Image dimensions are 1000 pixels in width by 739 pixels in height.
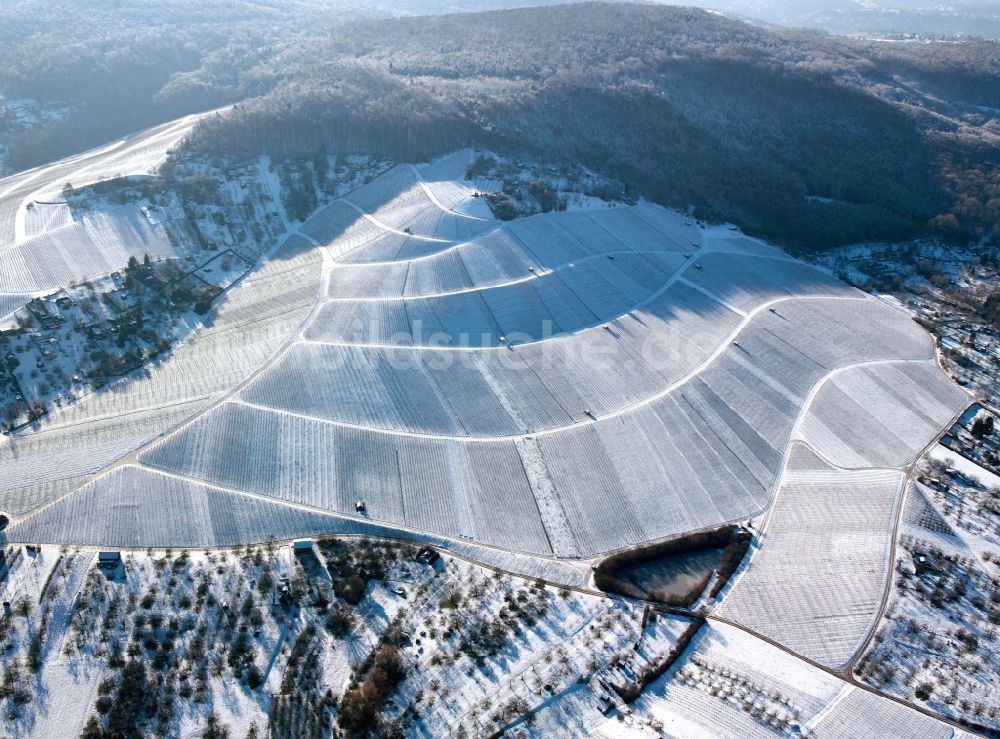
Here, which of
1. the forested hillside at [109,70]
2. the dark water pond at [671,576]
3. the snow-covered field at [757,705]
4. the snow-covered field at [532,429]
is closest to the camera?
the snow-covered field at [757,705]

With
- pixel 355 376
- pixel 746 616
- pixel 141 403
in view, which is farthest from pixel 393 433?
pixel 746 616

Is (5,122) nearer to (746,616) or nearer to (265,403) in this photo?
(265,403)

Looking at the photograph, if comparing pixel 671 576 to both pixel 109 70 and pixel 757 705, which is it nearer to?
pixel 757 705

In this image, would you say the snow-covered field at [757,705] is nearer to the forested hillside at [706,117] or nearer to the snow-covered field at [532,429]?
the snow-covered field at [532,429]

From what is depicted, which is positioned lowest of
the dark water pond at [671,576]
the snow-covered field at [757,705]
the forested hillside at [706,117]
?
the snow-covered field at [757,705]

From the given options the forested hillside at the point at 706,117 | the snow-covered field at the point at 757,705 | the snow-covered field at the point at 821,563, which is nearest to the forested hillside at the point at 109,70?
the forested hillside at the point at 706,117

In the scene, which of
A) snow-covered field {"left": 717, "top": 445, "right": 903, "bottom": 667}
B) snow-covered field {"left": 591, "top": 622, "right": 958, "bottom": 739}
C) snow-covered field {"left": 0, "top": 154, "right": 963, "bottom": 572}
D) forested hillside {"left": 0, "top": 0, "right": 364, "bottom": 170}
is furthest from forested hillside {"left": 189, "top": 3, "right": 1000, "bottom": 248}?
snow-covered field {"left": 591, "top": 622, "right": 958, "bottom": 739}

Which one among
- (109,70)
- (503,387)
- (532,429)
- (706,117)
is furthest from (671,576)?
(109,70)

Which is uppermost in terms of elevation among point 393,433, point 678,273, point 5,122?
point 5,122
